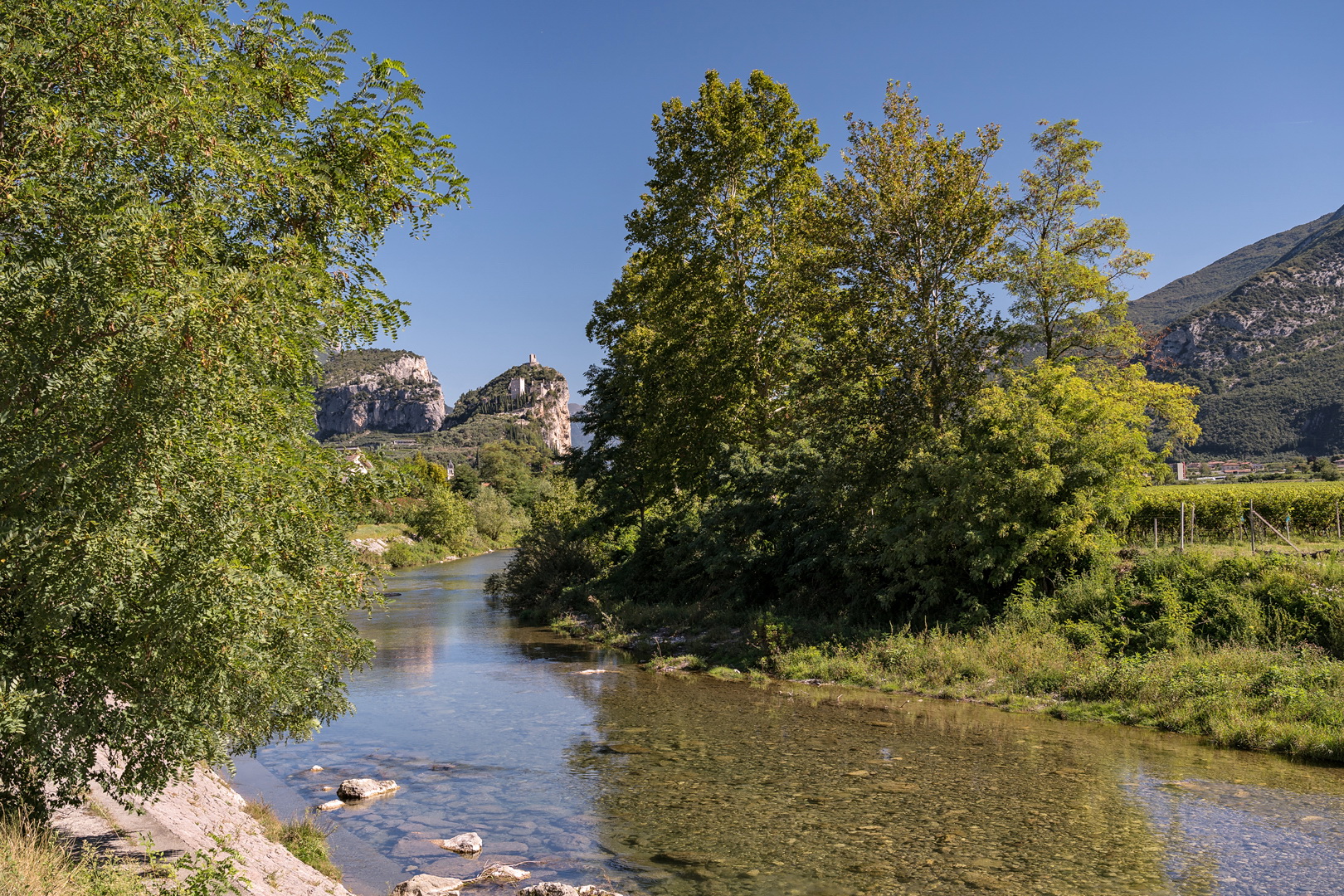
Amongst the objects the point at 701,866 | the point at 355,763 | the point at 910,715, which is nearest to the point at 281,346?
the point at 701,866

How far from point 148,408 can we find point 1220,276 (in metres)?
209

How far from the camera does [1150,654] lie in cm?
1695

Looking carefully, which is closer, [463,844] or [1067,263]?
[463,844]

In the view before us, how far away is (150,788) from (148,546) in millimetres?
2291

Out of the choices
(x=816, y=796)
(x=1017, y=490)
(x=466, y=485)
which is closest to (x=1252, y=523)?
(x=1017, y=490)

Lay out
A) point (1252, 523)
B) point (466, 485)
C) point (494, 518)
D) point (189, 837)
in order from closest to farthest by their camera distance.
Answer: point (189, 837) < point (1252, 523) < point (494, 518) < point (466, 485)

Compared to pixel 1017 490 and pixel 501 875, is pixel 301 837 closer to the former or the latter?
pixel 501 875

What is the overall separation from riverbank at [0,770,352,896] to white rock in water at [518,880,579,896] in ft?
5.83

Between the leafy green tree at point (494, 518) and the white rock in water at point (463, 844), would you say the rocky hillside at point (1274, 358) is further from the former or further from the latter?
the white rock in water at point (463, 844)

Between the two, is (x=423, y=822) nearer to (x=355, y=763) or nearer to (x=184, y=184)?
(x=355, y=763)

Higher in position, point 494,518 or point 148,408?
point 148,408

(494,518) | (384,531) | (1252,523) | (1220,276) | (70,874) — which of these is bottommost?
(70,874)

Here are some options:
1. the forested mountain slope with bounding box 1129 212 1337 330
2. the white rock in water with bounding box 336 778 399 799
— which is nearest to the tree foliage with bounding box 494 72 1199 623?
the white rock in water with bounding box 336 778 399 799

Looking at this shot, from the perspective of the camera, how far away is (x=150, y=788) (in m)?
6.48
